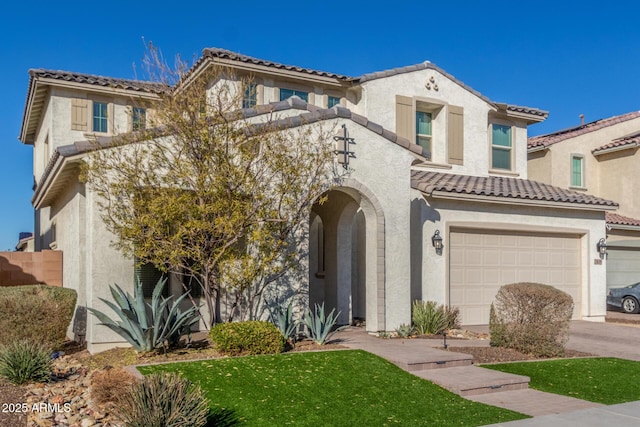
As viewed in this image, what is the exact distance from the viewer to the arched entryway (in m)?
13.4

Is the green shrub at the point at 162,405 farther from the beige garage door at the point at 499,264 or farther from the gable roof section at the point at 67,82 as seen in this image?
the gable roof section at the point at 67,82

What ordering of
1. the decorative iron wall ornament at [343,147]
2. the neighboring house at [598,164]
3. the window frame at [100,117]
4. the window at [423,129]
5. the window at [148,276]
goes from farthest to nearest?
1. the neighboring house at [598,164]
2. the window at [423,129]
3. the window frame at [100,117]
4. the decorative iron wall ornament at [343,147]
5. the window at [148,276]

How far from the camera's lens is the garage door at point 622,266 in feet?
75.0

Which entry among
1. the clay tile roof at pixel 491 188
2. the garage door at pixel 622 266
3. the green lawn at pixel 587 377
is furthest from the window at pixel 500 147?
the green lawn at pixel 587 377

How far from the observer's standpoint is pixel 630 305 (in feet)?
70.5

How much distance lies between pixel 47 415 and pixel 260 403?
2596 millimetres

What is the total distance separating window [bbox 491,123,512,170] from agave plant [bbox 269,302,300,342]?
11501mm

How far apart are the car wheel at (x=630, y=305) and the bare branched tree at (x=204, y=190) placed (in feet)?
48.0

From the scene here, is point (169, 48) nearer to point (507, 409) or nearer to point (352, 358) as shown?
point (352, 358)

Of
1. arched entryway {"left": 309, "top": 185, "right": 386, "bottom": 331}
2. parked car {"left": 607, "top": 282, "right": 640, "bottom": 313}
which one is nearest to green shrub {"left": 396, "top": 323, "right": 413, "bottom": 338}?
arched entryway {"left": 309, "top": 185, "right": 386, "bottom": 331}

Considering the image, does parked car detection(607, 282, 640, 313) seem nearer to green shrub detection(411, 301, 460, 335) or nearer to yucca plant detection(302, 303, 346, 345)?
green shrub detection(411, 301, 460, 335)

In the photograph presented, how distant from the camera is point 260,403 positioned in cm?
787

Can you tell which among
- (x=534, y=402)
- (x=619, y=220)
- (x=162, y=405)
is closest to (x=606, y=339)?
(x=534, y=402)

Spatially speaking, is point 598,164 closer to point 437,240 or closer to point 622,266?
point 622,266
